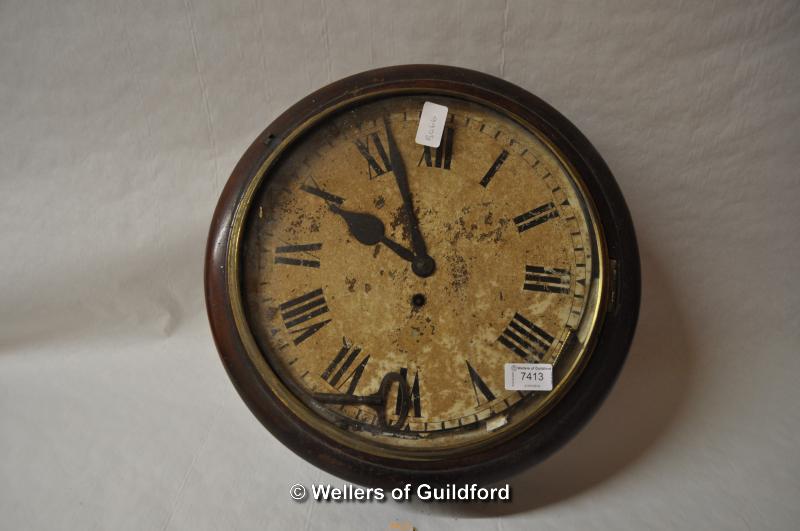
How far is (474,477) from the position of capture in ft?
4.09

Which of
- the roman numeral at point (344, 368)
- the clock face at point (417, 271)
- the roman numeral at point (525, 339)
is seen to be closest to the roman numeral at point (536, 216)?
the clock face at point (417, 271)

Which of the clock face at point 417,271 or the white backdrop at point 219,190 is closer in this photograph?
the clock face at point 417,271

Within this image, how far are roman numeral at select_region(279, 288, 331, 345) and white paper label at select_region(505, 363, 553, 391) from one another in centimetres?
37

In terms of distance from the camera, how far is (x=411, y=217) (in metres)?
1.32

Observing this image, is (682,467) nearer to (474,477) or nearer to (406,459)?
(474,477)

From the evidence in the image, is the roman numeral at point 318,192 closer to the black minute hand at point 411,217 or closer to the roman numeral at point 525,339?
the black minute hand at point 411,217

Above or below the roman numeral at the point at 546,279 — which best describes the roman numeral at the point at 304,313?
below

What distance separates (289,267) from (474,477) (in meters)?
0.53

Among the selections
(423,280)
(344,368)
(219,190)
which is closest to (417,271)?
(423,280)

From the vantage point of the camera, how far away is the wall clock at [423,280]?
1.27 meters

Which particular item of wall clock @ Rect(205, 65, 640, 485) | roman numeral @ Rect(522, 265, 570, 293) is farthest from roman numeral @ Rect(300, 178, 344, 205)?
roman numeral @ Rect(522, 265, 570, 293)

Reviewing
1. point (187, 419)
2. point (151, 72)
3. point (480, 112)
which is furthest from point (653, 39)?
point (187, 419)

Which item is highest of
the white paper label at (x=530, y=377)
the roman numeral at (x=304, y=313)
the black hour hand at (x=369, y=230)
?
the black hour hand at (x=369, y=230)

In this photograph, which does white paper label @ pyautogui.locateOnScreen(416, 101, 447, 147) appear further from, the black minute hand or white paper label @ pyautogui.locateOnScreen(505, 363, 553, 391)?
white paper label @ pyautogui.locateOnScreen(505, 363, 553, 391)
